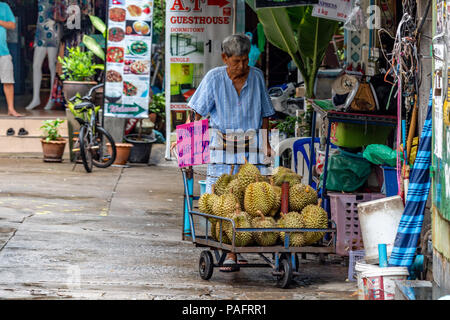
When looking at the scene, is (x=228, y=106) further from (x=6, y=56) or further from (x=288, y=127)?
(x=6, y=56)

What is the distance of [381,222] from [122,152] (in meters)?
8.33

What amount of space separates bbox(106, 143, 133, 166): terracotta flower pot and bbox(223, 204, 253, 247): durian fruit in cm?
778

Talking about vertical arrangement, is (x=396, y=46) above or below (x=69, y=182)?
above

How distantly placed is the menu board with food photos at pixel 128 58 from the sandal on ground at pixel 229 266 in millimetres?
6993

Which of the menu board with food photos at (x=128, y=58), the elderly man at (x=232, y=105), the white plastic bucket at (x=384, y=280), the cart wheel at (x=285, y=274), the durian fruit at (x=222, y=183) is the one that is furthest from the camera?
the menu board with food photos at (x=128, y=58)

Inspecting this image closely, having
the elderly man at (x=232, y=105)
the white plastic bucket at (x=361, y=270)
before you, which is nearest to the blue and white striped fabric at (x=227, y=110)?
the elderly man at (x=232, y=105)

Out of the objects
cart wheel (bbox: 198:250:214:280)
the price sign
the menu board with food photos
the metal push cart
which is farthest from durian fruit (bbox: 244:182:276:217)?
the menu board with food photos

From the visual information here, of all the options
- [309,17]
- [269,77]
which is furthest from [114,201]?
[269,77]

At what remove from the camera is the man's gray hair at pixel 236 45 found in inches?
283

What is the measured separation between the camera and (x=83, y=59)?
49.4 feet

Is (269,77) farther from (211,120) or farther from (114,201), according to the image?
(211,120)

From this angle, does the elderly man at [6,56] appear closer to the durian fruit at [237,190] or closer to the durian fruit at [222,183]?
the durian fruit at [222,183]

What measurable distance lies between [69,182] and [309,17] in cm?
416
